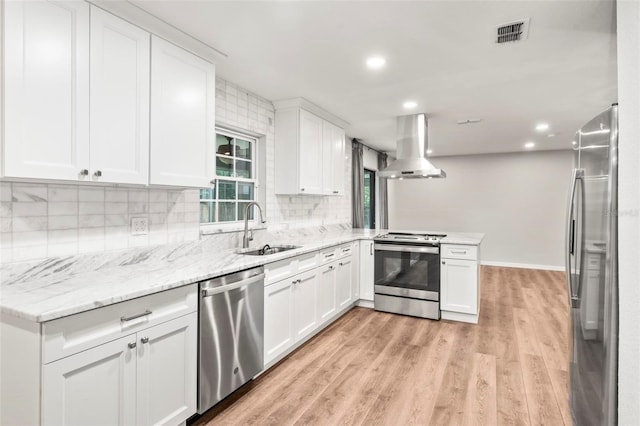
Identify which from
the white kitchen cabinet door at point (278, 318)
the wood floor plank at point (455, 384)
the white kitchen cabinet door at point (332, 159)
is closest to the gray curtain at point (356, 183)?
the white kitchen cabinet door at point (332, 159)

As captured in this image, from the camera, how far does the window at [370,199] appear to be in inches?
280

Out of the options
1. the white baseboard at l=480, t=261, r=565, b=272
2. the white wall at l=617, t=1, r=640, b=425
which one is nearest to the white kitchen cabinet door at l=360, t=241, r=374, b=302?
the white wall at l=617, t=1, r=640, b=425

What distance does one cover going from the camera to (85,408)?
1.42m

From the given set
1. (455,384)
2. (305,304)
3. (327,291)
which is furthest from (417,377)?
(327,291)

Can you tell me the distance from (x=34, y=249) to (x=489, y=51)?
317 centimetres

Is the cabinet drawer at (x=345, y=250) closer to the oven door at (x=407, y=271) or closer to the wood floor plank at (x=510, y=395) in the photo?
the oven door at (x=407, y=271)

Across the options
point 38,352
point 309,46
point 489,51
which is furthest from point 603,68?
point 38,352

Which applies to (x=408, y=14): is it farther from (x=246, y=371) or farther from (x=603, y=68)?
(x=246, y=371)

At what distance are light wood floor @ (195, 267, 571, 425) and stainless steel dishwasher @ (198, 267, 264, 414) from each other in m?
0.19

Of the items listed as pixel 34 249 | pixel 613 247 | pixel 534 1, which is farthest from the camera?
pixel 534 1

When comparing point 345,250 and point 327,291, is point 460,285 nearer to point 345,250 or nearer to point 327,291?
point 345,250

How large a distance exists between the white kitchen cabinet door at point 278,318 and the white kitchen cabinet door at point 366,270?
1.64 meters

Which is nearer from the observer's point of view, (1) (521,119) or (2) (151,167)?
(2) (151,167)

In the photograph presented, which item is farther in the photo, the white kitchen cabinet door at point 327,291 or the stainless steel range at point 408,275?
the stainless steel range at point 408,275
